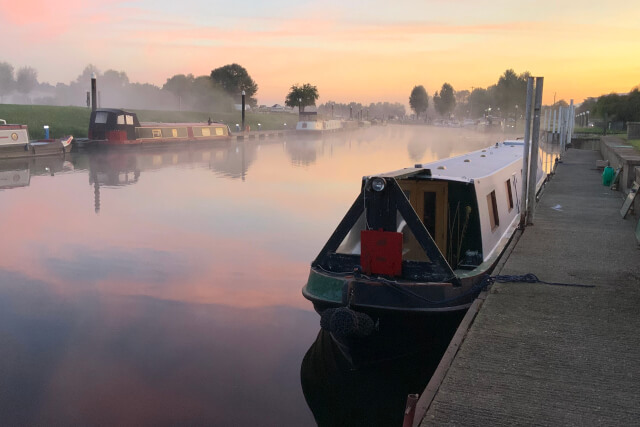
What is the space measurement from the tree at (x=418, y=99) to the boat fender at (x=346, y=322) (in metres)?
193

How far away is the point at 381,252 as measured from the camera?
24.6 ft

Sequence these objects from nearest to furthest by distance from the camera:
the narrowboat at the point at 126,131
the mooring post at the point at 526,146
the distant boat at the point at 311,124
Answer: the mooring post at the point at 526,146
the narrowboat at the point at 126,131
the distant boat at the point at 311,124

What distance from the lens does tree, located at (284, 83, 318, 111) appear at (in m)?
102

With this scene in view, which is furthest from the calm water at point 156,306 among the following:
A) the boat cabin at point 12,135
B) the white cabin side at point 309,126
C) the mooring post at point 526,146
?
the white cabin side at point 309,126

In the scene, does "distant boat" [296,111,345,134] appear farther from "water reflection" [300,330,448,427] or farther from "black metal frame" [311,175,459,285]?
"black metal frame" [311,175,459,285]

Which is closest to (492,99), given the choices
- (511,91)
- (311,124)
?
(511,91)

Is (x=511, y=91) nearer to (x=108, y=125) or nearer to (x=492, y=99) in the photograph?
(x=492, y=99)

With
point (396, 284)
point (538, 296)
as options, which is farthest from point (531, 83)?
point (396, 284)

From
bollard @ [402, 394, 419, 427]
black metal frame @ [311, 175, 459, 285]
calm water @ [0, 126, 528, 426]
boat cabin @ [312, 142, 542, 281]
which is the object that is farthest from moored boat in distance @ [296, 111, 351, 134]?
bollard @ [402, 394, 419, 427]

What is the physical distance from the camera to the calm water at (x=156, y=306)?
7215mm

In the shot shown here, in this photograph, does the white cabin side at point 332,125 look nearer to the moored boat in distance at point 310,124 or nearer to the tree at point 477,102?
the moored boat in distance at point 310,124

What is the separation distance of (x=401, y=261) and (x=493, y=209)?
371cm

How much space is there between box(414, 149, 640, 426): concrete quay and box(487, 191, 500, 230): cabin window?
507mm

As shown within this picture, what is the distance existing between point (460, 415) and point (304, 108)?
313 feet
